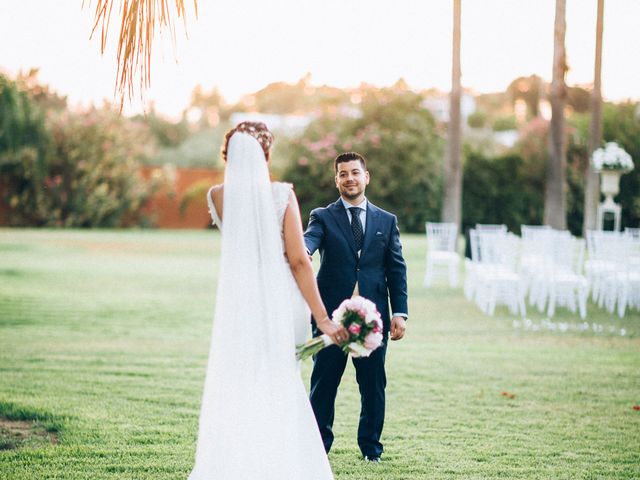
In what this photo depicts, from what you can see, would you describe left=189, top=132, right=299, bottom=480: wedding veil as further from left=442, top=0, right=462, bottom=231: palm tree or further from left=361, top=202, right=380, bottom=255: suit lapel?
left=442, top=0, right=462, bottom=231: palm tree

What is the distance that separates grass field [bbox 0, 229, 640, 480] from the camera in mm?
4684

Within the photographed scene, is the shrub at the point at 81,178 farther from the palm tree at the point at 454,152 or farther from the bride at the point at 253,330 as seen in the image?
the bride at the point at 253,330

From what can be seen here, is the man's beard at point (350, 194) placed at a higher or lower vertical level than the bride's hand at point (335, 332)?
higher

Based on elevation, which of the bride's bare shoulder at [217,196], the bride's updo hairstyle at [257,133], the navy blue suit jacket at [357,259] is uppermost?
the bride's updo hairstyle at [257,133]

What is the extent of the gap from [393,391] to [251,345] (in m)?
3.32

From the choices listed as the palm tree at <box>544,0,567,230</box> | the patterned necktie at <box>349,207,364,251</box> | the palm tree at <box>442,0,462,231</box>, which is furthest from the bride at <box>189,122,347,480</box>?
the palm tree at <box>442,0,462,231</box>

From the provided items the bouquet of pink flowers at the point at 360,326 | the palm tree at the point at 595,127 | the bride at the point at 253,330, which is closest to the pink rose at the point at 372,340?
the bouquet of pink flowers at the point at 360,326

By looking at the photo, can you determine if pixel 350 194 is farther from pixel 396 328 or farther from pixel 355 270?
pixel 396 328

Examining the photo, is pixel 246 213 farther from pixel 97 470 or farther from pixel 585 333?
pixel 585 333

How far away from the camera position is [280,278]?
354 cm

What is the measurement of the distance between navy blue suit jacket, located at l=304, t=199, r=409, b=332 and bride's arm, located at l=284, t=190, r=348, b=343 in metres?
0.73

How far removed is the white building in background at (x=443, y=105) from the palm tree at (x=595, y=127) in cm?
345

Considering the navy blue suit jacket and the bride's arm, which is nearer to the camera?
the bride's arm

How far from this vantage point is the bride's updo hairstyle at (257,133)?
3.52 meters
